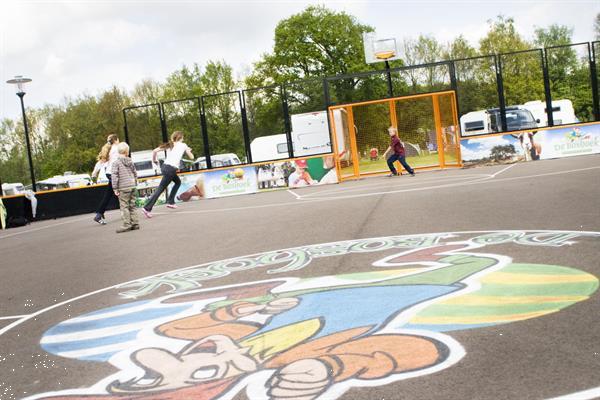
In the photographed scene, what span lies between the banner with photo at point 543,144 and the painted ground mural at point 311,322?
15.9 metres

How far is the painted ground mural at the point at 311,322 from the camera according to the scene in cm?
344

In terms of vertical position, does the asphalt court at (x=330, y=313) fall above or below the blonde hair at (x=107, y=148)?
below

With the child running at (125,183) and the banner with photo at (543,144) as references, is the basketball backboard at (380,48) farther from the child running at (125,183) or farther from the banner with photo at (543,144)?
the child running at (125,183)

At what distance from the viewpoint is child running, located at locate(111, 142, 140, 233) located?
1289 cm

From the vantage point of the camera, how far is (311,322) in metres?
4.45

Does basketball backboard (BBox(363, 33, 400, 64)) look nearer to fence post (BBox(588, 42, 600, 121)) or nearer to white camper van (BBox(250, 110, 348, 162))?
white camper van (BBox(250, 110, 348, 162))

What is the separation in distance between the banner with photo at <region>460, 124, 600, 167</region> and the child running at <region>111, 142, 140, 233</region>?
13.4 metres

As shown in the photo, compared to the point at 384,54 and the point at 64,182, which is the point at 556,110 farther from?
the point at 64,182

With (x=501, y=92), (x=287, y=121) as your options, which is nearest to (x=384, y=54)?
(x=501, y=92)

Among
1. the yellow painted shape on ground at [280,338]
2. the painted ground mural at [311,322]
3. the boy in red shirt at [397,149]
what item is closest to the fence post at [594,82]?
the boy in red shirt at [397,149]

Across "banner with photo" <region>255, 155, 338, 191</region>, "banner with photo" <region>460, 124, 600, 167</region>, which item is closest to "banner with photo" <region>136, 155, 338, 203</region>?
"banner with photo" <region>255, 155, 338, 191</region>

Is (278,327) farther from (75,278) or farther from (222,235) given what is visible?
(222,235)

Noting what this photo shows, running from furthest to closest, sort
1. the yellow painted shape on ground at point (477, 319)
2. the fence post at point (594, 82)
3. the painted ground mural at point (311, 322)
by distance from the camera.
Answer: the fence post at point (594, 82)
the yellow painted shape on ground at point (477, 319)
the painted ground mural at point (311, 322)

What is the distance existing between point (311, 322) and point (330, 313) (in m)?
A: 0.25
